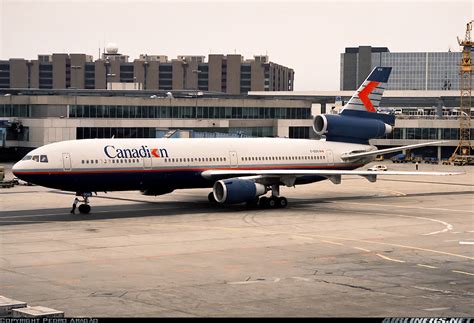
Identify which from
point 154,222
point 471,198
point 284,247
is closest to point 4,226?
point 154,222

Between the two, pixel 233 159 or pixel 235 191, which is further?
pixel 233 159

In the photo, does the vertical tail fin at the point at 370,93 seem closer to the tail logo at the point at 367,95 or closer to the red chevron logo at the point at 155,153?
the tail logo at the point at 367,95

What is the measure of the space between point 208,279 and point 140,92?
125061 millimetres

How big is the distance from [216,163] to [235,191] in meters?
4.24

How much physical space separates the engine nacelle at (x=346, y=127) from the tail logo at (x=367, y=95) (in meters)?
1.05

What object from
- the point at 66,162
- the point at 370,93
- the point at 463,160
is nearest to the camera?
the point at 66,162

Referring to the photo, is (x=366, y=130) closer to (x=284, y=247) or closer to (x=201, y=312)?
(x=284, y=247)

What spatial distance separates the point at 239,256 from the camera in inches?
1645

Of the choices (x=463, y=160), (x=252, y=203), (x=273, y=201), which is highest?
(x=463, y=160)

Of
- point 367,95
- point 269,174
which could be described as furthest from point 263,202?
point 367,95

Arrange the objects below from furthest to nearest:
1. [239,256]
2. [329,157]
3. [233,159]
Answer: [329,157] < [233,159] < [239,256]

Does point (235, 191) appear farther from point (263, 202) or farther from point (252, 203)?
point (263, 202)

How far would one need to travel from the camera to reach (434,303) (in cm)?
3097

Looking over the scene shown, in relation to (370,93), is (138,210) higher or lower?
lower
